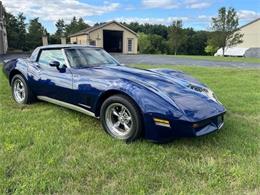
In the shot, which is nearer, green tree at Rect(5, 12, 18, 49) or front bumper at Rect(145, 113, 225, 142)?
front bumper at Rect(145, 113, 225, 142)

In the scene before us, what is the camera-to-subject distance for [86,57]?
185 inches

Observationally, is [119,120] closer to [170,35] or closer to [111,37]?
[111,37]

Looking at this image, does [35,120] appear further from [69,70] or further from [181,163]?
[181,163]

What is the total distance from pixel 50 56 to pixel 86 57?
70 centimetres

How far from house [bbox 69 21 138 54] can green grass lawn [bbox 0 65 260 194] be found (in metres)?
34.7

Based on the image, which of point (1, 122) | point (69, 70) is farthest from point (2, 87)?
point (69, 70)

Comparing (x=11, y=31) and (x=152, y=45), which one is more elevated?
(x=11, y=31)

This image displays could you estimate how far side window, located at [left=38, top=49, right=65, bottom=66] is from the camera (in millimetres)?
4654

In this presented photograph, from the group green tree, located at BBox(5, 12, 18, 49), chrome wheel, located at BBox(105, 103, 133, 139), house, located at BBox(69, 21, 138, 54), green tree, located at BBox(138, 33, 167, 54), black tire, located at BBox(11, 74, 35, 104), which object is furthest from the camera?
green tree, located at BBox(138, 33, 167, 54)

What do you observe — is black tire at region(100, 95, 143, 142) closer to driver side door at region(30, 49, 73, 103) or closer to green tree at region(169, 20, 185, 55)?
driver side door at region(30, 49, 73, 103)

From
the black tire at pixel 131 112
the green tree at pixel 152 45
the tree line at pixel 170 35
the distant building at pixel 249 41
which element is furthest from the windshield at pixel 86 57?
the green tree at pixel 152 45

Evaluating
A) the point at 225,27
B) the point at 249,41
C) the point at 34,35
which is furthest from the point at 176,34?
the point at 34,35

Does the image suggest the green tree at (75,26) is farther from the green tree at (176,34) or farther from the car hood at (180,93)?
the car hood at (180,93)

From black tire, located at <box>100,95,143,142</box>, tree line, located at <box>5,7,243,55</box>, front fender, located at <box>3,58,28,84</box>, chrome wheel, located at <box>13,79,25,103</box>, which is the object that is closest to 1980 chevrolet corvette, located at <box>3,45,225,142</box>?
black tire, located at <box>100,95,143,142</box>
